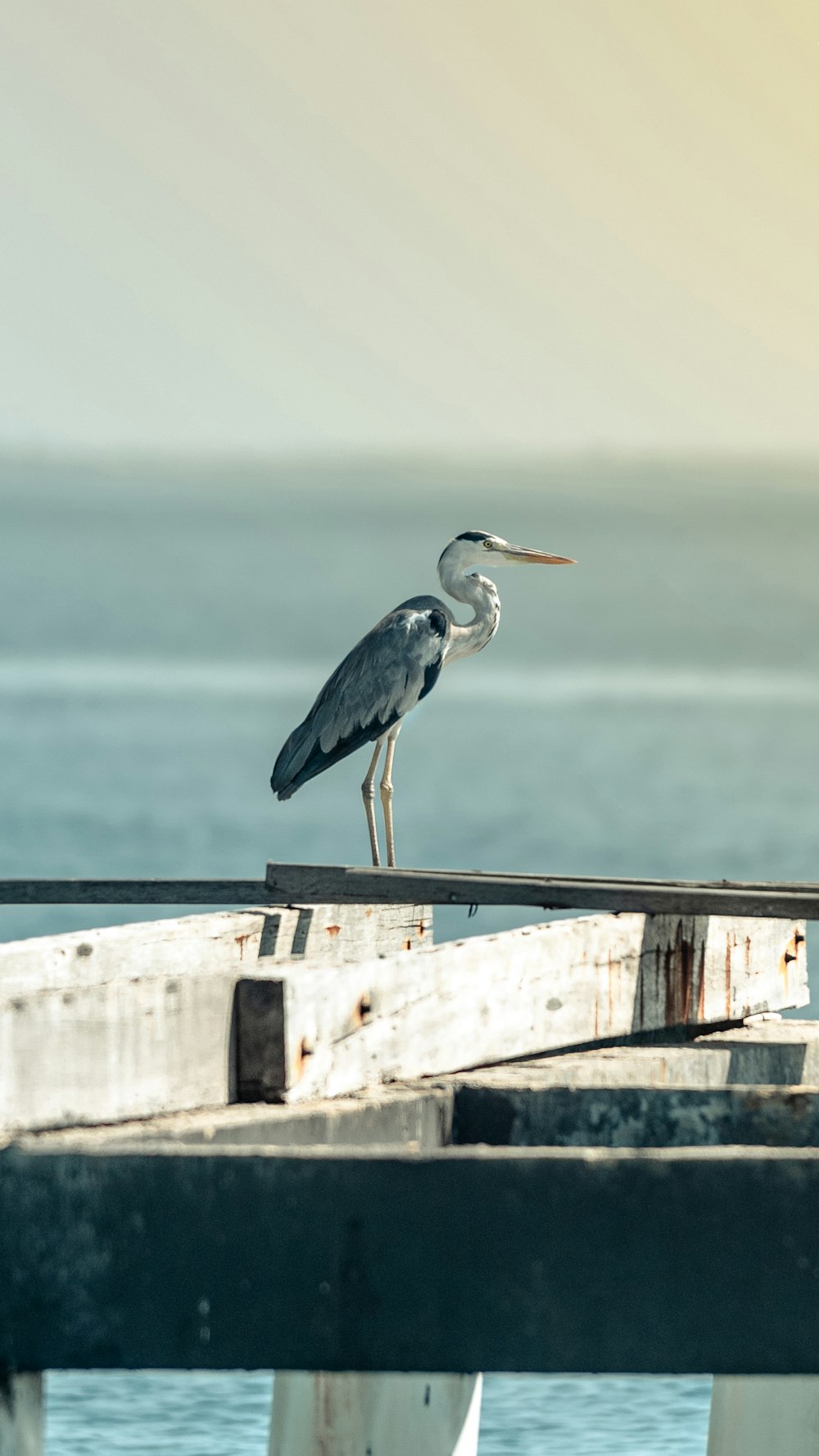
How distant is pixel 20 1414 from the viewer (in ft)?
11.5

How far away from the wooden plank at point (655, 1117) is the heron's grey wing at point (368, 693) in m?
5.86

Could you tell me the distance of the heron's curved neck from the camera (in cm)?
1093

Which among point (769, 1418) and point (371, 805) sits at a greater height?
point (371, 805)

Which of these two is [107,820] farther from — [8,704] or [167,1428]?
[8,704]

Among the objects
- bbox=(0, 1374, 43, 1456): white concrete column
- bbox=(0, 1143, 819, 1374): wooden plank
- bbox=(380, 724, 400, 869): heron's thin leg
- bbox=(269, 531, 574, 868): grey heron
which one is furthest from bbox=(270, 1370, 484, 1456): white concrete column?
bbox=(269, 531, 574, 868): grey heron

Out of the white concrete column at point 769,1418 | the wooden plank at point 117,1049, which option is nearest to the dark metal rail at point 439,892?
the white concrete column at point 769,1418

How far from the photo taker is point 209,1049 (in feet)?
13.8

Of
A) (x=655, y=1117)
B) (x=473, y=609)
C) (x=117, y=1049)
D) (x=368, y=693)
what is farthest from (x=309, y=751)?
(x=117, y=1049)

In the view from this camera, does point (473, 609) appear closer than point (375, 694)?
No

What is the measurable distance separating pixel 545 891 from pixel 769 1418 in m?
1.91

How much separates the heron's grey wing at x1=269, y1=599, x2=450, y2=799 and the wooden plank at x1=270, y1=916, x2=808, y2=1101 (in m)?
3.70

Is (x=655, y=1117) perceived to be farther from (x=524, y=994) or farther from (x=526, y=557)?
(x=526, y=557)

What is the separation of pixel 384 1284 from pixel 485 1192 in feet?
0.74

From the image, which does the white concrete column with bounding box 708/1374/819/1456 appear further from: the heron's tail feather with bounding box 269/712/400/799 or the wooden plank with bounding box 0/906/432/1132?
the heron's tail feather with bounding box 269/712/400/799
